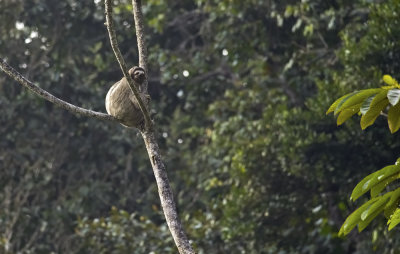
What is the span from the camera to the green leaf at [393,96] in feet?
7.42

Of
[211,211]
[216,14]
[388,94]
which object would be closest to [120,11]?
[216,14]

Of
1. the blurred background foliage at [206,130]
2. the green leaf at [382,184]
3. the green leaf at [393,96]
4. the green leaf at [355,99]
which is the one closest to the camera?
the green leaf at [393,96]

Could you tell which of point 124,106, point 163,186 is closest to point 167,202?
point 163,186

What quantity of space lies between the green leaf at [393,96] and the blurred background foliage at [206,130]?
13.4ft

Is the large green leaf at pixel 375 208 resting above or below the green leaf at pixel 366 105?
below

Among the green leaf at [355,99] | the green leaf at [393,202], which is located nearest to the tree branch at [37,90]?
the green leaf at [355,99]

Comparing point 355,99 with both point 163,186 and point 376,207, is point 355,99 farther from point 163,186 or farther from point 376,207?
point 163,186

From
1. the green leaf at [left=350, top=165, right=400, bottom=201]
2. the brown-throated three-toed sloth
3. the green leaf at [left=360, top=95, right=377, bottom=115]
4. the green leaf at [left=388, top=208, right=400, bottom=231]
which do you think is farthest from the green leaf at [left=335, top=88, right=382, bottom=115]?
the brown-throated three-toed sloth

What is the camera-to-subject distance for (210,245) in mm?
7750

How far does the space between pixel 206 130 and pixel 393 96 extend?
7064 mm

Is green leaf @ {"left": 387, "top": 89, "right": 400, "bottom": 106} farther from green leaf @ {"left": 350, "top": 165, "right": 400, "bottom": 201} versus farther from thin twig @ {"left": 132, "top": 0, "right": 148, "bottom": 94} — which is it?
thin twig @ {"left": 132, "top": 0, "right": 148, "bottom": 94}

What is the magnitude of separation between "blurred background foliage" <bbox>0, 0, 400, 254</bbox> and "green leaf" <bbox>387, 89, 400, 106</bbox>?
4078 mm

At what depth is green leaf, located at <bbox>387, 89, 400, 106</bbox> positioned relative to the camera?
7.42 feet

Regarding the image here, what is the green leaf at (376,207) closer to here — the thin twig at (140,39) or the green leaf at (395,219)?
the green leaf at (395,219)
